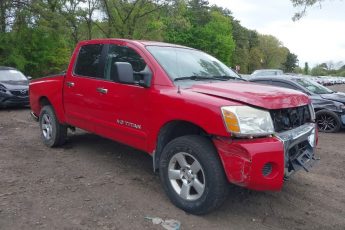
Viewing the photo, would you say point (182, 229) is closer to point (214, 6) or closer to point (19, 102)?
point (19, 102)

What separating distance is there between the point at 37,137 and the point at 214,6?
73.8m

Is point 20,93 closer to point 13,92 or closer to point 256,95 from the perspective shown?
point 13,92

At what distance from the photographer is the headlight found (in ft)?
12.0

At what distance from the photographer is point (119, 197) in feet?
14.9

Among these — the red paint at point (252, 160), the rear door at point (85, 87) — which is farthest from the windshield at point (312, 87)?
the red paint at point (252, 160)

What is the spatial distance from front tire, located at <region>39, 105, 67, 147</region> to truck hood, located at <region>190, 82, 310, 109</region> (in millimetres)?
3123

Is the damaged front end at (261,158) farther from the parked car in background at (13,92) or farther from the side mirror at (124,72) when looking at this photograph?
the parked car in background at (13,92)

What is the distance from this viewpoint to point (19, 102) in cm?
1280

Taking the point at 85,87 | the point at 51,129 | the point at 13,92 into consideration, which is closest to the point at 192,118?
the point at 85,87

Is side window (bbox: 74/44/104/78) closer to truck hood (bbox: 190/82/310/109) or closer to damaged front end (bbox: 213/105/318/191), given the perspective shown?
truck hood (bbox: 190/82/310/109)

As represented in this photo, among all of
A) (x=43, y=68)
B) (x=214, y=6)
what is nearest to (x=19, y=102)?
(x=43, y=68)

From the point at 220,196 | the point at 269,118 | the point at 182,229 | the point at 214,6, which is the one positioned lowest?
the point at 182,229

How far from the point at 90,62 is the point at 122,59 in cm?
78

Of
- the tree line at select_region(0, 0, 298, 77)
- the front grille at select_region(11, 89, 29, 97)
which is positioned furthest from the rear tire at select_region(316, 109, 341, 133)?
the tree line at select_region(0, 0, 298, 77)
